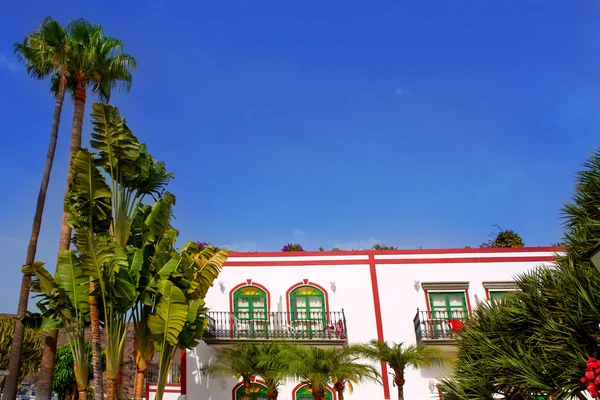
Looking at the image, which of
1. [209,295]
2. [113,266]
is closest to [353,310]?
[209,295]

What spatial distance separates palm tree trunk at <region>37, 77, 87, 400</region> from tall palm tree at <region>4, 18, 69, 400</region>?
1.99ft

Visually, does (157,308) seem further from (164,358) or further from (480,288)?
(480,288)

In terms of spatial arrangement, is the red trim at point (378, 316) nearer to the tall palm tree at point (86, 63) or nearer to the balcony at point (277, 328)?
the balcony at point (277, 328)

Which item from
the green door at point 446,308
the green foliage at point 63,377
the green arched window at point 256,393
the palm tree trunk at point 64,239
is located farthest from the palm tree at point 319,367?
the green foliage at point 63,377

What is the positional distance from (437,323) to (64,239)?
42.2 feet

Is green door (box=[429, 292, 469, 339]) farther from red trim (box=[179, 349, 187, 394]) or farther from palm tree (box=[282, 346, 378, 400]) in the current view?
red trim (box=[179, 349, 187, 394])

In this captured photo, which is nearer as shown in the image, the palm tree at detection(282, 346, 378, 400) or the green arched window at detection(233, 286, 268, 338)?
the palm tree at detection(282, 346, 378, 400)

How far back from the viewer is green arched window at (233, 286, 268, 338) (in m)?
18.7

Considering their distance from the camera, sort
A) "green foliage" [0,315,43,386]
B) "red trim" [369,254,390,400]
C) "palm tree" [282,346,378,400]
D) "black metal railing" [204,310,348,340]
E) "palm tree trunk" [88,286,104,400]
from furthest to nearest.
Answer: "green foliage" [0,315,43,386], "black metal railing" [204,310,348,340], "red trim" [369,254,390,400], "palm tree" [282,346,378,400], "palm tree trunk" [88,286,104,400]

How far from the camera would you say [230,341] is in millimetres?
18203

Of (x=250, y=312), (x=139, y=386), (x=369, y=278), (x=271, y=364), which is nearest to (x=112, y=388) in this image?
(x=139, y=386)

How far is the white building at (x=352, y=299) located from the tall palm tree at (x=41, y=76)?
5.77m

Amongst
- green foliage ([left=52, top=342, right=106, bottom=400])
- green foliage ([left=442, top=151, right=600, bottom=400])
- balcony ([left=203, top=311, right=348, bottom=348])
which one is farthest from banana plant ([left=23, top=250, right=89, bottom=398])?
green foliage ([left=52, top=342, right=106, bottom=400])

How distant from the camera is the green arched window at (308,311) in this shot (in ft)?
61.5
